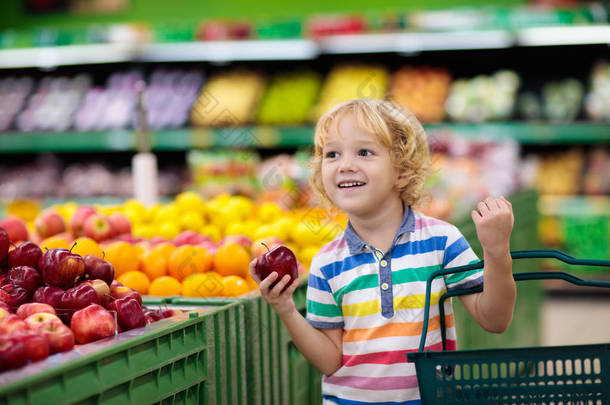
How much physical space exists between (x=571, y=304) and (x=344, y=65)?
2.63 metres

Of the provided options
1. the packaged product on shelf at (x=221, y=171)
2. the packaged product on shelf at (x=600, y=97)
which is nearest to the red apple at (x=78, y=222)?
the packaged product on shelf at (x=221, y=171)

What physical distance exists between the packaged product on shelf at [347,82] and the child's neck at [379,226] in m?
4.28

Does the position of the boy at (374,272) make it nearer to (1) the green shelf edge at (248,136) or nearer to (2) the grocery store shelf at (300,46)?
(1) the green shelf edge at (248,136)

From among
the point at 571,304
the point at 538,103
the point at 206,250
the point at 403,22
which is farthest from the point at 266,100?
the point at 206,250

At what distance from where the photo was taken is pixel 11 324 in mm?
1356

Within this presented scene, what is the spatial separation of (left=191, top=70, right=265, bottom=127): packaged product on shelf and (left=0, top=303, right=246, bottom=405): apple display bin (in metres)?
4.29

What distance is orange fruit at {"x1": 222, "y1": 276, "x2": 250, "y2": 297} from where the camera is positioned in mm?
2084

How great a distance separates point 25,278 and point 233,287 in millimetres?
624

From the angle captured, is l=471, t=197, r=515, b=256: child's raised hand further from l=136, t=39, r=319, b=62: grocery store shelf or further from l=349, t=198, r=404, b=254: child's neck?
l=136, t=39, r=319, b=62: grocery store shelf

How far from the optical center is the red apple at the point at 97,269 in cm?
171

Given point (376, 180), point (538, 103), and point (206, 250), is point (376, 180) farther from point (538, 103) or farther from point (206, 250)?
point (538, 103)

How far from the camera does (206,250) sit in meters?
2.26

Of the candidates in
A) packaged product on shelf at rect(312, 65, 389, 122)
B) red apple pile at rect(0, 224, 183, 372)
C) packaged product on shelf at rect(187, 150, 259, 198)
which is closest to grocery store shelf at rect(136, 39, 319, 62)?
packaged product on shelf at rect(312, 65, 389, 122)

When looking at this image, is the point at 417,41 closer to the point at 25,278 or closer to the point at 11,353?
the point at 25,278
